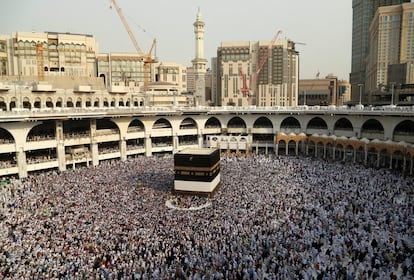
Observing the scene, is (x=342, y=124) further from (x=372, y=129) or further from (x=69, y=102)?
(x=69, y=102)

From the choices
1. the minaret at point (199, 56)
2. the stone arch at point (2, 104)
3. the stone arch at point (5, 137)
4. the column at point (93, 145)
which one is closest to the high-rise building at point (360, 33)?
the minaret at point (199, 56)

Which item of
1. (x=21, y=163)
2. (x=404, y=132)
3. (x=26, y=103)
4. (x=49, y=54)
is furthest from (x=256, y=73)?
(x=21, y=163)

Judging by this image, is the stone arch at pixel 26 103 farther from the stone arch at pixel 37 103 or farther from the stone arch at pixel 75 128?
the stone arch at pixel 75 128

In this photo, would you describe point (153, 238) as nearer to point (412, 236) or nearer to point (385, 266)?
point (385, 266)

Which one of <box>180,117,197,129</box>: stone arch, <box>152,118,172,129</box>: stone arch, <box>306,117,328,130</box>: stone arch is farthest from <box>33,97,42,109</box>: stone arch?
<box>306,117,328,130</box>: stone arch

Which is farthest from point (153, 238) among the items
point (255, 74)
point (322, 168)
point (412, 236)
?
point (255, 74)
